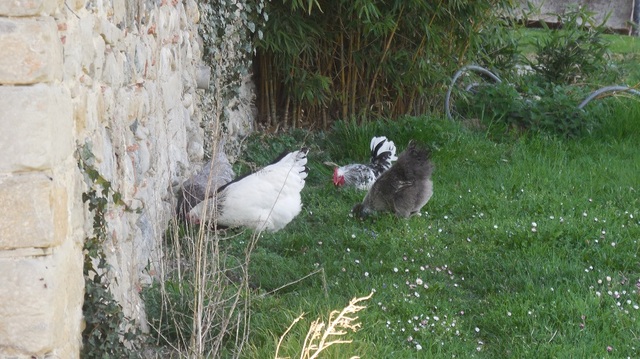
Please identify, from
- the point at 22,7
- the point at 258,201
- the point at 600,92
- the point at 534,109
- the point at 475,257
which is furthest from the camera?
the point at 600,92

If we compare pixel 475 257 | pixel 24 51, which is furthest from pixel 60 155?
pixel 475 257

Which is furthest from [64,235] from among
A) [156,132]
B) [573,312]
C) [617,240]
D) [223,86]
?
[223,86]

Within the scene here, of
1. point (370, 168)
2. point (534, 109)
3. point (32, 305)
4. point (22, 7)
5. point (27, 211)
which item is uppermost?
point (22, 7)

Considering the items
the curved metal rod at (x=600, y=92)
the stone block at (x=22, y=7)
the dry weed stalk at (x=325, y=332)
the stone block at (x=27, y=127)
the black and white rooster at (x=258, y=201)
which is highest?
the stone block at (x=22, y=7)

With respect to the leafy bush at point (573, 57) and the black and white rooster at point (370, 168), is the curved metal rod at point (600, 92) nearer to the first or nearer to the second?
the leafy bush at point (573, 57)

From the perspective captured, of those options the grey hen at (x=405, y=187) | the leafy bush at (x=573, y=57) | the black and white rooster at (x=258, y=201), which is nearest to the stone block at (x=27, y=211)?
the black and white rooster at (x=258, y=201)

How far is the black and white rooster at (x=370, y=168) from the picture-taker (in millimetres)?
7559

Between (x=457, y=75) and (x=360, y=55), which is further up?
(x=360, y=55)

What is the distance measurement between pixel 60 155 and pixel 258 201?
3.17 meters

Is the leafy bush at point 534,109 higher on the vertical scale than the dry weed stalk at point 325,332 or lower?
lower

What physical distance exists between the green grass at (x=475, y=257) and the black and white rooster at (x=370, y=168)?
0.15 meters

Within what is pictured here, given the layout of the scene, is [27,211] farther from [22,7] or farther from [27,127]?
[22,7]

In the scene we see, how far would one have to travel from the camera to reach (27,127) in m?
2.86

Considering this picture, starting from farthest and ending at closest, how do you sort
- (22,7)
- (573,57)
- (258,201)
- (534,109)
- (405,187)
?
1. (573,57)
2. (534,109)
3. (405,187)
4. (258,201)
5. (22,7)
